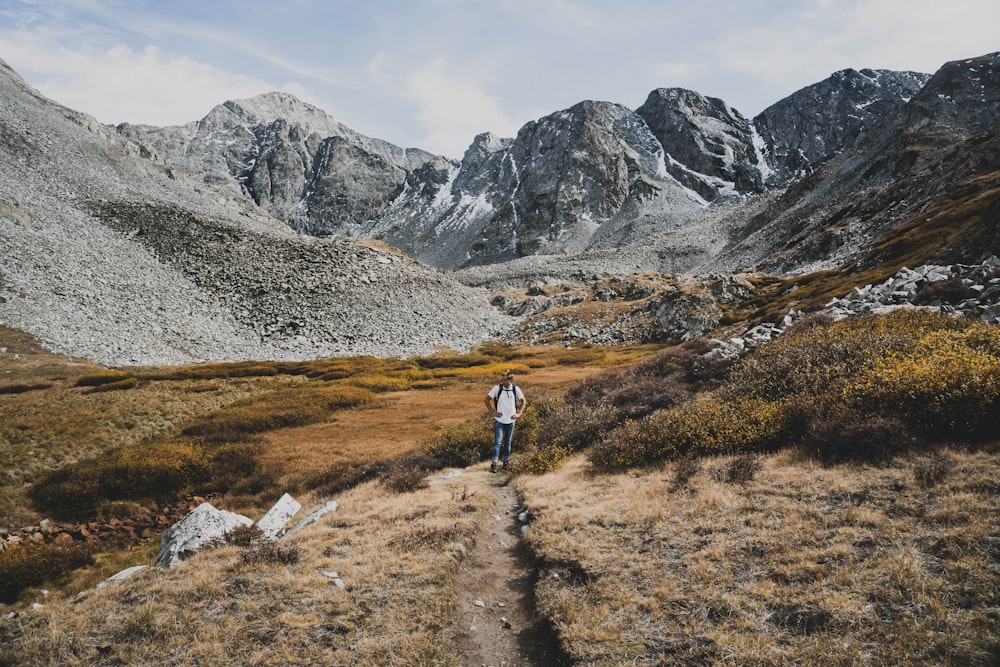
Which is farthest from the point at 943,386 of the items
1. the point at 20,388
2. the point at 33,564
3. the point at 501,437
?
the point at 20,388

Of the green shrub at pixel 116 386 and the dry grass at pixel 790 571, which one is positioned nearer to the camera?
the dry grass at pixel 790 571

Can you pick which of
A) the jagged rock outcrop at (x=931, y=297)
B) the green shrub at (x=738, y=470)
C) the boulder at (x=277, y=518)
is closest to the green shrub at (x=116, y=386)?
the boulder at (x=277, y=518)

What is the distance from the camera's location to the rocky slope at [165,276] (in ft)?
167

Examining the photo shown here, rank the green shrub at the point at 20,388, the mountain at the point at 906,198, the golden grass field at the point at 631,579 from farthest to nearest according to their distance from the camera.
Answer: the mountain at the point at 906,198 → the green shrub at the point at 20,388 → the golden grass field at the point at 631,579

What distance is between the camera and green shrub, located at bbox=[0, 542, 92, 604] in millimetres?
13430

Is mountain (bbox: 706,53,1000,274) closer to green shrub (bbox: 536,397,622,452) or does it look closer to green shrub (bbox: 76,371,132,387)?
green shrub (bbox: 536,397,622,452)

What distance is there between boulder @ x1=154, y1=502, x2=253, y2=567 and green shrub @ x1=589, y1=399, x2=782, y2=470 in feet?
36.1

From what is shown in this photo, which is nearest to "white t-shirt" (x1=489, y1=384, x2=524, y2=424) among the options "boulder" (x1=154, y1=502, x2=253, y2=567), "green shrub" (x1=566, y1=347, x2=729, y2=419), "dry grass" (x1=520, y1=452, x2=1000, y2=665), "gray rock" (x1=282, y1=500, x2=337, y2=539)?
"green shrub" (x1=566, y1=347, x2=729, y2=419)

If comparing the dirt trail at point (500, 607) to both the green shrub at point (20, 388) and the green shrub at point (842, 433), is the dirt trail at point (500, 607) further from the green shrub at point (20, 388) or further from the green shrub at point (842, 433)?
the green shrub at point (20, 388)

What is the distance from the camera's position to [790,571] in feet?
24.0

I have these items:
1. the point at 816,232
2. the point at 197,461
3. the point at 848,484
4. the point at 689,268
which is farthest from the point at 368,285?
the point at 689,268

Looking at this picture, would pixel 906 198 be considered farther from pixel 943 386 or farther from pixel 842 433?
pixel 842 433

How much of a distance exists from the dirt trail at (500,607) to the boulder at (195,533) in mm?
7166

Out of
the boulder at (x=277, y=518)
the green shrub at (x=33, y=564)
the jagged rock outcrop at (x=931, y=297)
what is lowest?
the green shrub at (x=33, y=564)
